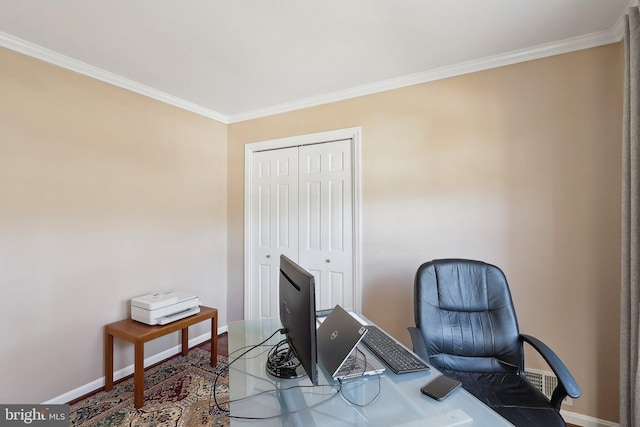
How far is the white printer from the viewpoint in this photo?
91.8 inches

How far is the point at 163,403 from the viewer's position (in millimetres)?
Result: 2137

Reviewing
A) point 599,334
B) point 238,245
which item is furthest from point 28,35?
point 599,334

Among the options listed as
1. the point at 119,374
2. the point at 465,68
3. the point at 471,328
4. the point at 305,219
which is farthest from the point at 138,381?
the point at 465,68

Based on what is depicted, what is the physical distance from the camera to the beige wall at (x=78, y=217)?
1922mm

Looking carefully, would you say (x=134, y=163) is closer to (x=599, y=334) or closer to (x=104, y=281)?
(x=104, y=281)

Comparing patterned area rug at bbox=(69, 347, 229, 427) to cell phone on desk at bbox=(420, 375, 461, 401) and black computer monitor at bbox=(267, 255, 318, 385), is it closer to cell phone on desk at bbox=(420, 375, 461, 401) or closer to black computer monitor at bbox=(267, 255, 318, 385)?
black computer monitor at bbox=(267, 255, 318, 385)

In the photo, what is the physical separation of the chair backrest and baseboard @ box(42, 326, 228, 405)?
2463mm

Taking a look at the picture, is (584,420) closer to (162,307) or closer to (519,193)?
(519,193)

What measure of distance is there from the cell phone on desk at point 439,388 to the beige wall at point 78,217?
2.53 meters

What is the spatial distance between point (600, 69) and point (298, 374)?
2.63m

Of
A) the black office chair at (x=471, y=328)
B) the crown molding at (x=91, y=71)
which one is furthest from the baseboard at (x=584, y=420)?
the crown molding at (x=91, y=71)

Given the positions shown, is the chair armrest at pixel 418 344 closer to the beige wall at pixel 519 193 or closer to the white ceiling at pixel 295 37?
the beige wall at pixel 519 193

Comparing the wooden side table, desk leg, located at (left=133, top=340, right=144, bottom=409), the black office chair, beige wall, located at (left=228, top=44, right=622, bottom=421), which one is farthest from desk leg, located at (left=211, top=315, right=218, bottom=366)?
the black office chair

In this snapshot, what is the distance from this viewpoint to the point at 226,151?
11.6ft
